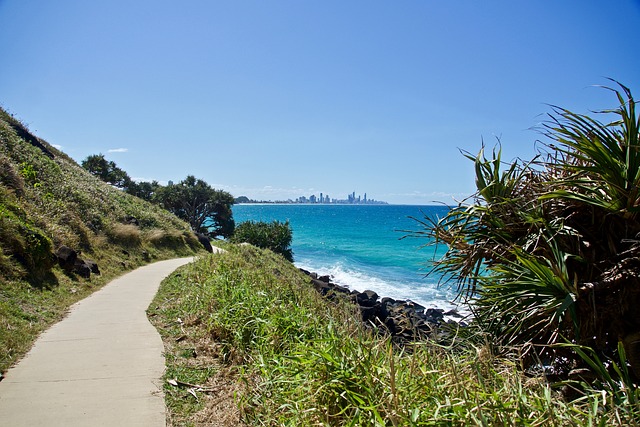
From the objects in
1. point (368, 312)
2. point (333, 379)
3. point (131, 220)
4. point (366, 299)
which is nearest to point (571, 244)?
point (333, 379)

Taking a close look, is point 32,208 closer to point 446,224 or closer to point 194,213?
point 446,224

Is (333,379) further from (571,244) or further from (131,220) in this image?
(131,220)

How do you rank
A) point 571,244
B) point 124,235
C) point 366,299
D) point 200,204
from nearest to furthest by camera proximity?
1. point 571,244
2. point 124,235
3. point 366,299
4. point 200,204

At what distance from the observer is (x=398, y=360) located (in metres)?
3.39

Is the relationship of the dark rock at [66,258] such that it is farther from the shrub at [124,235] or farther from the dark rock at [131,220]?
the dark rock at [131,220]

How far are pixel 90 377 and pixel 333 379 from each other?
334cm

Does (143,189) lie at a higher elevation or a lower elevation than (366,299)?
higher

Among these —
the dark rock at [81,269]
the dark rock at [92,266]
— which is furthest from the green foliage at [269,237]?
the dark rock at [81,269]

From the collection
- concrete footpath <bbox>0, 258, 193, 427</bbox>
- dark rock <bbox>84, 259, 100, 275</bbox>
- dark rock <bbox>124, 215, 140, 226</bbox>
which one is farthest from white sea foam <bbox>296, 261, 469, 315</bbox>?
concrete footpath <bbox>0, 258, 193, 427</bbox>

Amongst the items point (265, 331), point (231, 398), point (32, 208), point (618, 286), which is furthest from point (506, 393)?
point (32, 208)

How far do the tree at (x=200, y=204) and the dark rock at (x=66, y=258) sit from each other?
35.1m

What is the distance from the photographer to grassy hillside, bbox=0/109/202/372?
277 inches

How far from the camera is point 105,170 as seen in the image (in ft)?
157

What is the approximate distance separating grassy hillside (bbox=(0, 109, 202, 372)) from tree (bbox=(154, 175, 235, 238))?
22.3 metres
